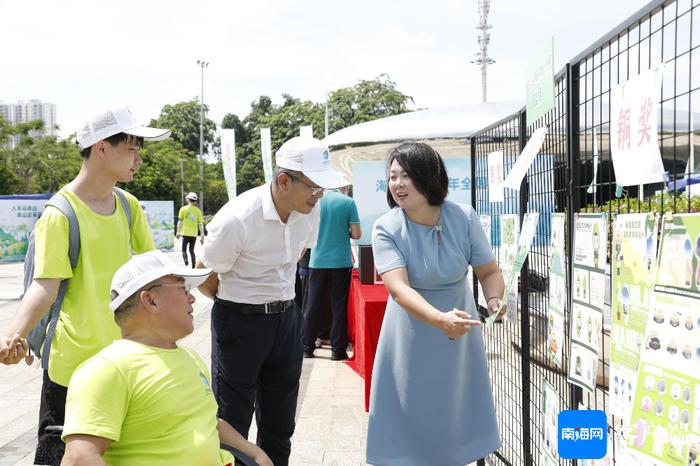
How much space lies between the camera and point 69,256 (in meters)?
2.67

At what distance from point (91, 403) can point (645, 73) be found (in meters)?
1.61

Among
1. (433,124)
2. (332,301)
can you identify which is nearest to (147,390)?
(332,301)

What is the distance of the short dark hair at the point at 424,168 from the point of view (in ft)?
9.33

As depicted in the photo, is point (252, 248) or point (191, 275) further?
point (252, 248)

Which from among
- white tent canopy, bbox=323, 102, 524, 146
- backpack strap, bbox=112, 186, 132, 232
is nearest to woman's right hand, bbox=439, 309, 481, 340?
backpack strap, bbox=112, 186, 132, 232

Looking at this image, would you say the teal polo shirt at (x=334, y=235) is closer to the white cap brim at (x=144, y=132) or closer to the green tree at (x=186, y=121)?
the white cap brim at (x=144, y=132)

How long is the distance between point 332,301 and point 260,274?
13.3 feet

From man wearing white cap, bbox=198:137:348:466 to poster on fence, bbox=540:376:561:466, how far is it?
1128 millimetres

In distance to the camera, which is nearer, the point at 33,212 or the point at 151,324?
the point at 151,324

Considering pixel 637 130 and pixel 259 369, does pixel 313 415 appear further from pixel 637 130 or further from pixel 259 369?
pixel 637 130

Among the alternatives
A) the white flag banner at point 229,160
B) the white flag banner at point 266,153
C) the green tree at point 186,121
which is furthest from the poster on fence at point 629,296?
the green tree at point 186,121

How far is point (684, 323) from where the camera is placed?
1.57 metres

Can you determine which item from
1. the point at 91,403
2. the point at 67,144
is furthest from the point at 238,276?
the point at 67,144

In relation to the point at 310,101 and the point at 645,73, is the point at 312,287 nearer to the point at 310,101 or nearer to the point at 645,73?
the point at 645,73
